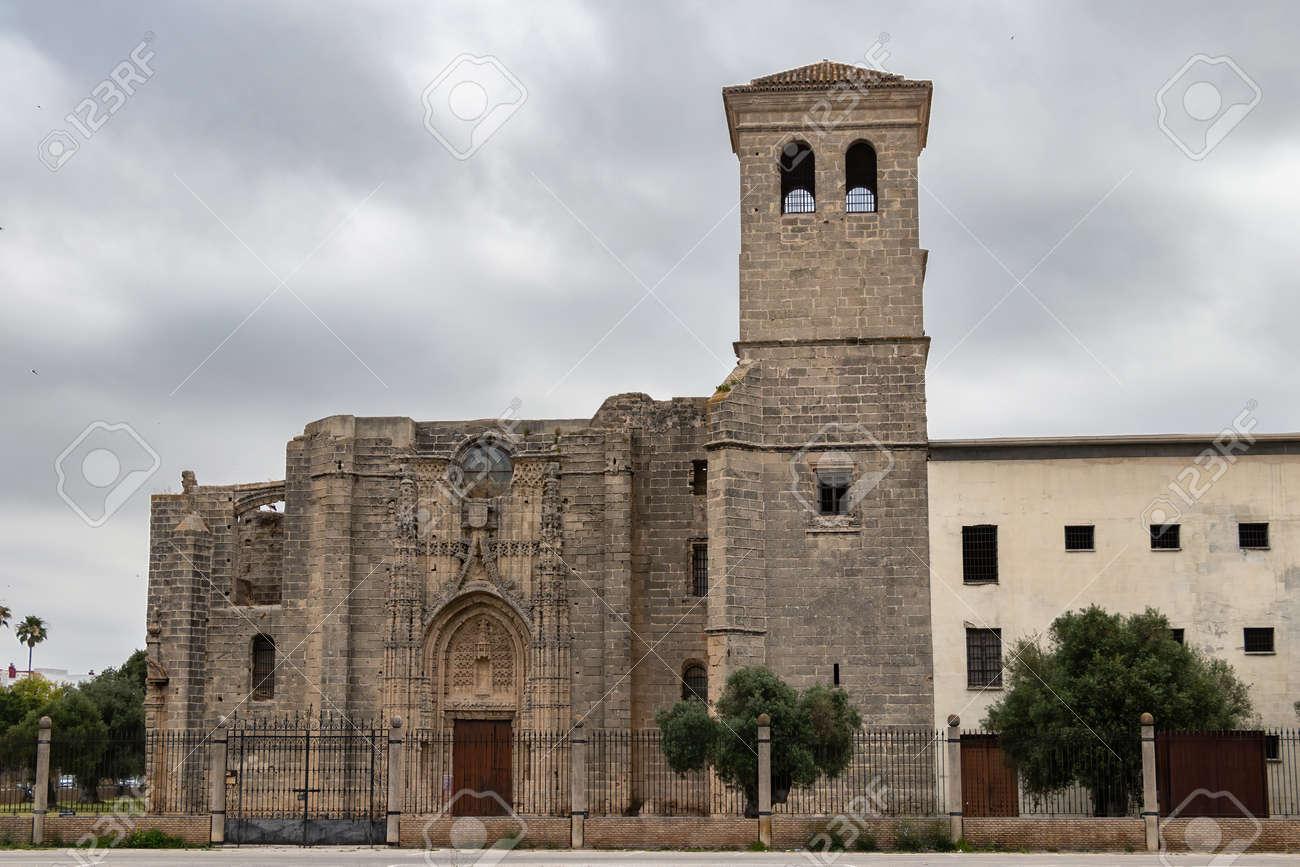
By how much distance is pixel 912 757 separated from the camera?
29.3m

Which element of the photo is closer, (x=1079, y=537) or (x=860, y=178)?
(x=1079, y=537)

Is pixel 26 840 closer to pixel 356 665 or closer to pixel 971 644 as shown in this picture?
pixel 356 665

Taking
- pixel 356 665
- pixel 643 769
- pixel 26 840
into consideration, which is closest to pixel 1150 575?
pixel 643 769

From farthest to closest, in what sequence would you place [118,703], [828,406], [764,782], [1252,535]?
[118,703], [828,406], [1252,535], [764,782]

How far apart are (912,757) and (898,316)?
8685mm

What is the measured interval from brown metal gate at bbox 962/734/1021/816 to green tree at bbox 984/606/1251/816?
1.14 m

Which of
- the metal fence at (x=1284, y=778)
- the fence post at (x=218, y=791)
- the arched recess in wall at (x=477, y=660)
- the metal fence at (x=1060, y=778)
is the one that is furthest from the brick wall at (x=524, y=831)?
the metal fence at (x=1284, y=778)

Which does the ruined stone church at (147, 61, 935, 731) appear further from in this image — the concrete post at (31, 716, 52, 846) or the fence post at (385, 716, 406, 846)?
the concrete post at (31, 716, 52, 846)

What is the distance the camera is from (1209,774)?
26.0 metres

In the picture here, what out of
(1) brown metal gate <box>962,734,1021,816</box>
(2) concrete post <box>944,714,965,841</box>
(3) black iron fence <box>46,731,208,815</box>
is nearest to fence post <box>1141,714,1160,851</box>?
(2) concrete post <box>944,714,965,841</box>

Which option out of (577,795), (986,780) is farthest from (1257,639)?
(577,795)

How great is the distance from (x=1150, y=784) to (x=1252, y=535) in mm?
7011

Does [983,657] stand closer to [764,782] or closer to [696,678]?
[696,678]

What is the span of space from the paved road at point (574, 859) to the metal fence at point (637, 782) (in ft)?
21.8
